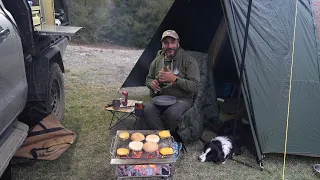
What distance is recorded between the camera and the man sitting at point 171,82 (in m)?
3.67

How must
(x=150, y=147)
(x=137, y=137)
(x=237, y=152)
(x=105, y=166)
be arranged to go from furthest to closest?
(x=237, y=152), (x=105, y=166), (x=137, y=137), (x=150, y=147)

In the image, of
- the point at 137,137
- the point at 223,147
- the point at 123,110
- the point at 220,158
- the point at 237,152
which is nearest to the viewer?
the point at 137,137

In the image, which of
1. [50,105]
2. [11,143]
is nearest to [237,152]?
[50,105]

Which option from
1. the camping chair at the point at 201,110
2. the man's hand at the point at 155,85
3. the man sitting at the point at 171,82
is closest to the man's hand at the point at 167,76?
the man sitting at the point at 171,82

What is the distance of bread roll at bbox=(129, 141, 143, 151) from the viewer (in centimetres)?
285

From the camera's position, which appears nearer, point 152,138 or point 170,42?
point 152,138

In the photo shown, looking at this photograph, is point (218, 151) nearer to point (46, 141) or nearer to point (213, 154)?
point (213, 154)

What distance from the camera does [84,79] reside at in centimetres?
667

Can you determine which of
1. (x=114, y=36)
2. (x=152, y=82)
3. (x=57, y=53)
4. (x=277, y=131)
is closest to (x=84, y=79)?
(x=57, y=53)

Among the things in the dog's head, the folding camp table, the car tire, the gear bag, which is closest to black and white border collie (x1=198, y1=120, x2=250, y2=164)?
the dog's head

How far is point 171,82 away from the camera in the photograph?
3.83 metres

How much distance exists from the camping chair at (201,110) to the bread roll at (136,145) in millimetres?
910

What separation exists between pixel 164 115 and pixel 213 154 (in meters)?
0.75

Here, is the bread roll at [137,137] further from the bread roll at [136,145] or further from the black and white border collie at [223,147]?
the black and white border collie at [223,147]
